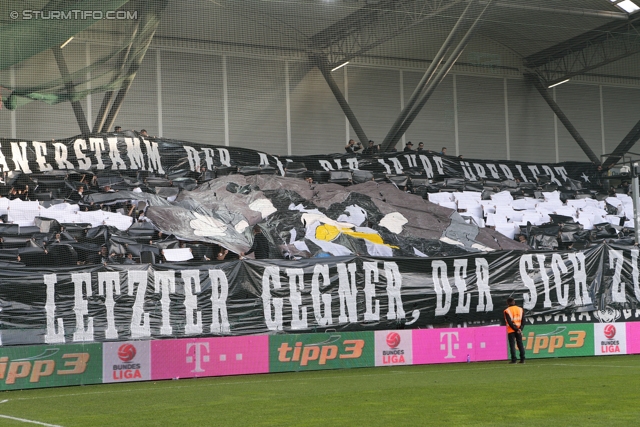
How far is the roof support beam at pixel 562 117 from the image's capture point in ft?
115

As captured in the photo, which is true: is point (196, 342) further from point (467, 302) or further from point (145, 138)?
point (145, 138)

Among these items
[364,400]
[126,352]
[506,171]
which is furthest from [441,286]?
[506,171]

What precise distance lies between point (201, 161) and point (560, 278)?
1118 cm

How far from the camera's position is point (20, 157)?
23.2m

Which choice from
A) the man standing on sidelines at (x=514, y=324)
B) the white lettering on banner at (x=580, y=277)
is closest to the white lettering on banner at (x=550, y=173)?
the white lettering on banner at (x=580, y=277)

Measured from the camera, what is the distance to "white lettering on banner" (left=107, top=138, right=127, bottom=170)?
2423cm

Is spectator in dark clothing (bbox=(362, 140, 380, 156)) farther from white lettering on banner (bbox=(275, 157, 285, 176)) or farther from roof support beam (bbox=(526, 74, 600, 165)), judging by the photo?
roof support beam (bbox=(526, 74, 600, 165))

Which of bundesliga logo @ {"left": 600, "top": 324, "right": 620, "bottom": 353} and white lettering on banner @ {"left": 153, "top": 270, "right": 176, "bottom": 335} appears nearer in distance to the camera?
white lettering on banner @ {"left": 153, "top": 270, "right": 176, "bottom": 335}

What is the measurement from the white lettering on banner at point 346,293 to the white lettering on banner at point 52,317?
5824mm

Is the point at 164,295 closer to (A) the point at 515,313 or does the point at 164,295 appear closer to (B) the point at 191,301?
(B) the point at 191,301

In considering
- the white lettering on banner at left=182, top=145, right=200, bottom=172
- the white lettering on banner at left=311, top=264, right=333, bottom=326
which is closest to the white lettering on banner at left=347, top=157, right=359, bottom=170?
the white lettering on banner at left=182, top=145, right=200, bottom=172

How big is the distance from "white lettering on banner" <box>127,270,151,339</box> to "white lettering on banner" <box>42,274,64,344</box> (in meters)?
1.38

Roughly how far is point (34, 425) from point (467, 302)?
41.0 feet

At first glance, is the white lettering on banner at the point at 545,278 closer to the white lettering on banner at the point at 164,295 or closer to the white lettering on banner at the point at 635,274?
the white lettering on banner at the point at 635,274
